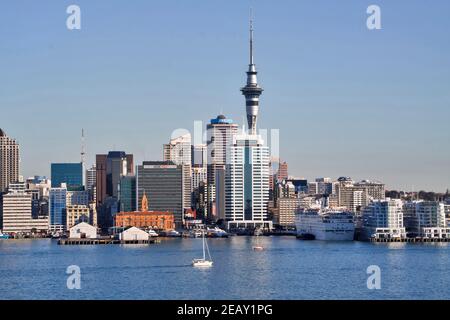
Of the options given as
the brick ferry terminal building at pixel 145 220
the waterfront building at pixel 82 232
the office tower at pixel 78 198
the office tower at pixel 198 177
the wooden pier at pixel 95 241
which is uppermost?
the office tower at pixel 198 177

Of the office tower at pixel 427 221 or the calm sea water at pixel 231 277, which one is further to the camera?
the office tower at pixel 427 221

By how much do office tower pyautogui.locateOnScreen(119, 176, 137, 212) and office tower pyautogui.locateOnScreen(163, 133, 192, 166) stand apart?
20.7 feet

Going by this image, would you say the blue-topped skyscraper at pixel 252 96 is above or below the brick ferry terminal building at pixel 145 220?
above

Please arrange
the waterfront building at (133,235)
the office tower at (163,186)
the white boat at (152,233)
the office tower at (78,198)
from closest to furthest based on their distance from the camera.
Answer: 1. the waterfront building at (133,235)
2. the white boat at (152,233)
3. the office tower at (163,186)
4. the office tower at (78,198)

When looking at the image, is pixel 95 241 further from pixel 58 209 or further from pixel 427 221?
pixel 58 209

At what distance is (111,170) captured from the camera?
7650 centimetres

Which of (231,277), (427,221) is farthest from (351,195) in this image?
(231,277)

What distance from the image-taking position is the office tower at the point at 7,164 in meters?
80.2

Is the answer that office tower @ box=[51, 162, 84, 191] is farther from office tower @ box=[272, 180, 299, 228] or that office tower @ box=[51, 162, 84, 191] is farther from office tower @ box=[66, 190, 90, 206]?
office tower @ box=[272, 180, 299, 228]

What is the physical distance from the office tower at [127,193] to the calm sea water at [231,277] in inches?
1359

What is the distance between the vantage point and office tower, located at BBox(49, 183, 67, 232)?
218 feet

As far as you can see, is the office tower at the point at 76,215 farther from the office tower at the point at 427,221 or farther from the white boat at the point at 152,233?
the office tower at the point at 427,221

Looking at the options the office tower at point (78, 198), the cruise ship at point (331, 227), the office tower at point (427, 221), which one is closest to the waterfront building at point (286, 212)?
the cruise ship at point (331, 227)
